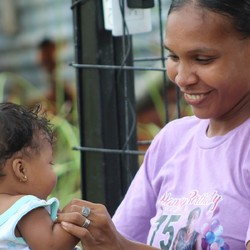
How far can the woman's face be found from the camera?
2.85 m

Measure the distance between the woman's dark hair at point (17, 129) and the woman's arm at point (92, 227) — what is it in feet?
0.69

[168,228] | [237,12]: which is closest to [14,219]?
[168,228]

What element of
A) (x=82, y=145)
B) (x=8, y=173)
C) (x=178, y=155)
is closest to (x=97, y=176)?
(x=82, y=145)

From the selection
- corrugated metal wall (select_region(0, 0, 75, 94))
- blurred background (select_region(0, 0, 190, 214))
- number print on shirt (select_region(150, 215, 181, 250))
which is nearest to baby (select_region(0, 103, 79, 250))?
number print on shirt (select_region(150, 215, 181, 250))

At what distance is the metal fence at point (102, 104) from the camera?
13.6 feet

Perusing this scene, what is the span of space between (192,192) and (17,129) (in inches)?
21.5

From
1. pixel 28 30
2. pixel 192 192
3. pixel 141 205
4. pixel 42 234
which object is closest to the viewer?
pixel 42 234

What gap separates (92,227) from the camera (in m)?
2.74

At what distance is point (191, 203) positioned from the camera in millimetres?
2941

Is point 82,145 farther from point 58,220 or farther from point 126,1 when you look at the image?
point 58,220

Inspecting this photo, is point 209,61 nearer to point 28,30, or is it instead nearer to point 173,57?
point 173,57

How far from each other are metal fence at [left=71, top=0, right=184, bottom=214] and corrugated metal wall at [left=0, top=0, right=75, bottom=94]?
190 inches

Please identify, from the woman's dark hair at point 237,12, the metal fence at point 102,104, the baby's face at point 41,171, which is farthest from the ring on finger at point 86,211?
the metal fence at point 102,104

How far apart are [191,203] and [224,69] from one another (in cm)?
40
